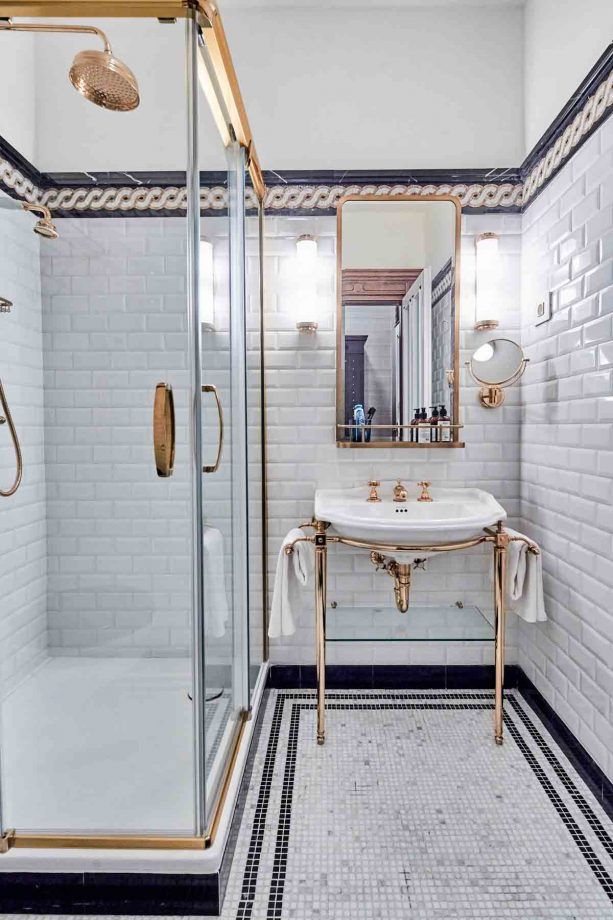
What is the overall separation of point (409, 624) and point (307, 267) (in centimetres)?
152

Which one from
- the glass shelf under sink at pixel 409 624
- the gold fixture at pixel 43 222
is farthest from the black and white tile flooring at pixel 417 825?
the gold fixture at pixel 43 222

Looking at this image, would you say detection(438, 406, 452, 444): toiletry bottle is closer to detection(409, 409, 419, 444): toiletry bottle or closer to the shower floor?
detection(409, 409, 419, 444): toiletry bottle

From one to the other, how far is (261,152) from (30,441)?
5.14 ft

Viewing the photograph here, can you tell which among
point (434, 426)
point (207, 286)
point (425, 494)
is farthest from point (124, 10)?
point (425, 494)

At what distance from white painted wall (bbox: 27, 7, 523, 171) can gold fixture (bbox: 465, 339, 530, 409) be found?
0.80m

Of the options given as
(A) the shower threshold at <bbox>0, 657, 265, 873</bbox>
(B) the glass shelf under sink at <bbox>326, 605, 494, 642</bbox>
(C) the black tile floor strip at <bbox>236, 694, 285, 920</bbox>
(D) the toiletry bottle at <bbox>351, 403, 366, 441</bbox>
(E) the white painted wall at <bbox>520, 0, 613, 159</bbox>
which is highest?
(E) the white painted wall at <bbox>520, 0, 613, 159</bbox>

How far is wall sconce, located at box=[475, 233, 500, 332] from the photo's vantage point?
89.7 inches

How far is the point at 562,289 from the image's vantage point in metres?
1.95

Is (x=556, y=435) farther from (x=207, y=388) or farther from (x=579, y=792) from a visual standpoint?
(x=207, y=388)

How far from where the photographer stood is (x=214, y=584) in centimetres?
151

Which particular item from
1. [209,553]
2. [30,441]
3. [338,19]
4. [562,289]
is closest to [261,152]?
[338,19]

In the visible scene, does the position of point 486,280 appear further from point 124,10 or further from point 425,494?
point 124,10

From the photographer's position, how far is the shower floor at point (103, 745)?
53.6 inches

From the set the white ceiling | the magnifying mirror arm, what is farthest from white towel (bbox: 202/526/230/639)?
the white ceiling
